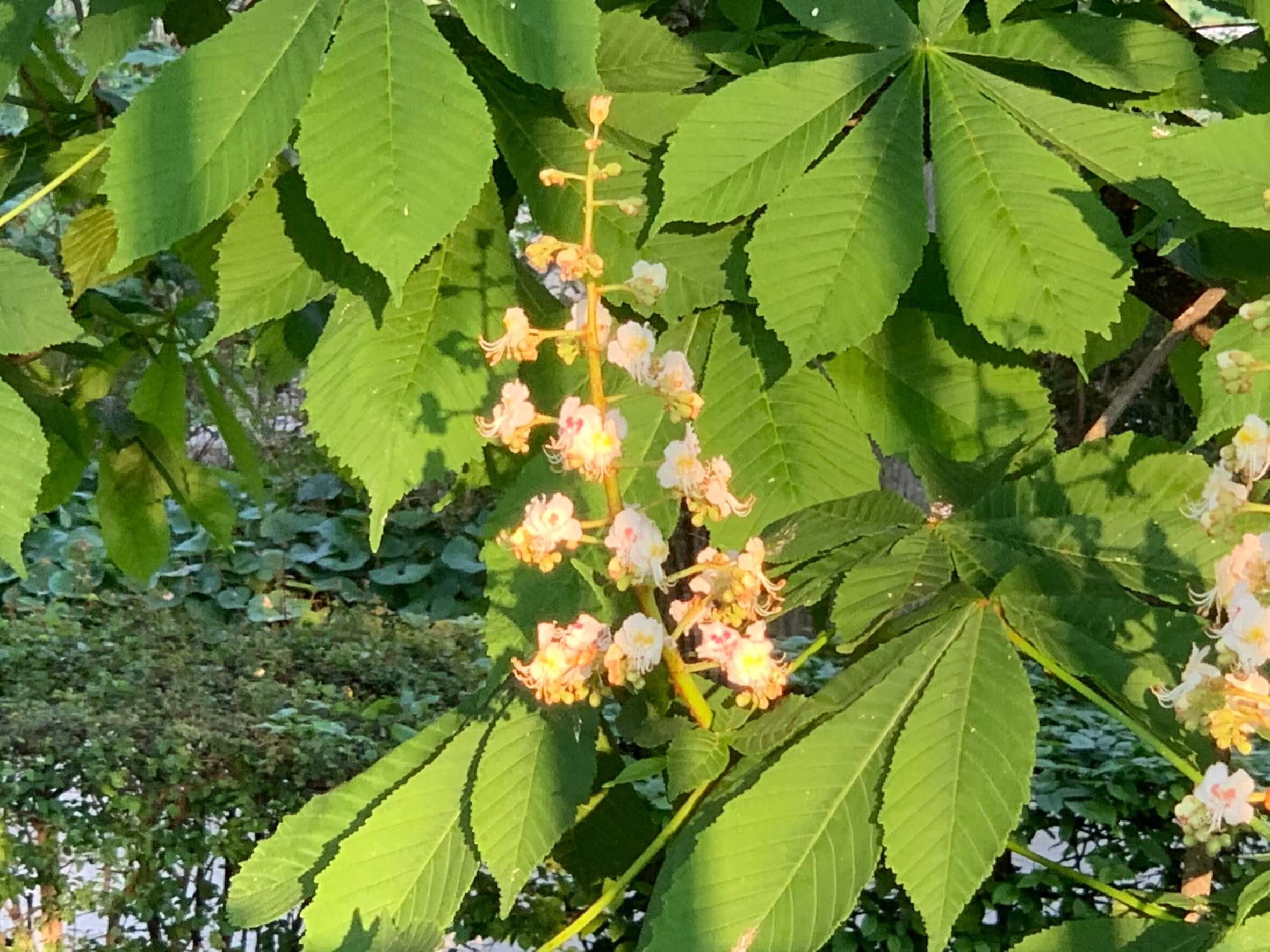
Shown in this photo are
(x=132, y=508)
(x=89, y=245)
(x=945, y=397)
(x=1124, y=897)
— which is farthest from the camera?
(x=132, y=508)

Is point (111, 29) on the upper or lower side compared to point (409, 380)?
upper

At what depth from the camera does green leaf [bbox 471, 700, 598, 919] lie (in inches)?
23.4

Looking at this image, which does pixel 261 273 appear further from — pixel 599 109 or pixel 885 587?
pixel 885 587

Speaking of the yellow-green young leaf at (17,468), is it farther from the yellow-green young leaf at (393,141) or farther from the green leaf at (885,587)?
the green leaf at (885,587)

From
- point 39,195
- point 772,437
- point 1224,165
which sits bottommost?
point 772,437

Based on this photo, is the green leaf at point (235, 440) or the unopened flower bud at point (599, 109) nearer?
the unopened flower bud at point (599, 109)

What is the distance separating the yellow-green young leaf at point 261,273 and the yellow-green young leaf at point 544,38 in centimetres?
16

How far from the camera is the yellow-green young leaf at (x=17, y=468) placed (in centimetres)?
64

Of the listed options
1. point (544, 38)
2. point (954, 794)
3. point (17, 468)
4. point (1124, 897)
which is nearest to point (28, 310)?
point (17, 468)

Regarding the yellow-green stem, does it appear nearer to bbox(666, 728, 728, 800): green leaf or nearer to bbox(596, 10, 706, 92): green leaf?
bbox(596, 10, 706, 92): green leaf

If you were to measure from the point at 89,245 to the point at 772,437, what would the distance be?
22.4 inches

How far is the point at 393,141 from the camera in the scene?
59 cm

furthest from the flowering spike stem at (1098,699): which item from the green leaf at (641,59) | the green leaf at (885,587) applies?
the green leaf at (641,59)

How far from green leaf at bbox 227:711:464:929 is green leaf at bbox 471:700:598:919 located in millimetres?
58
